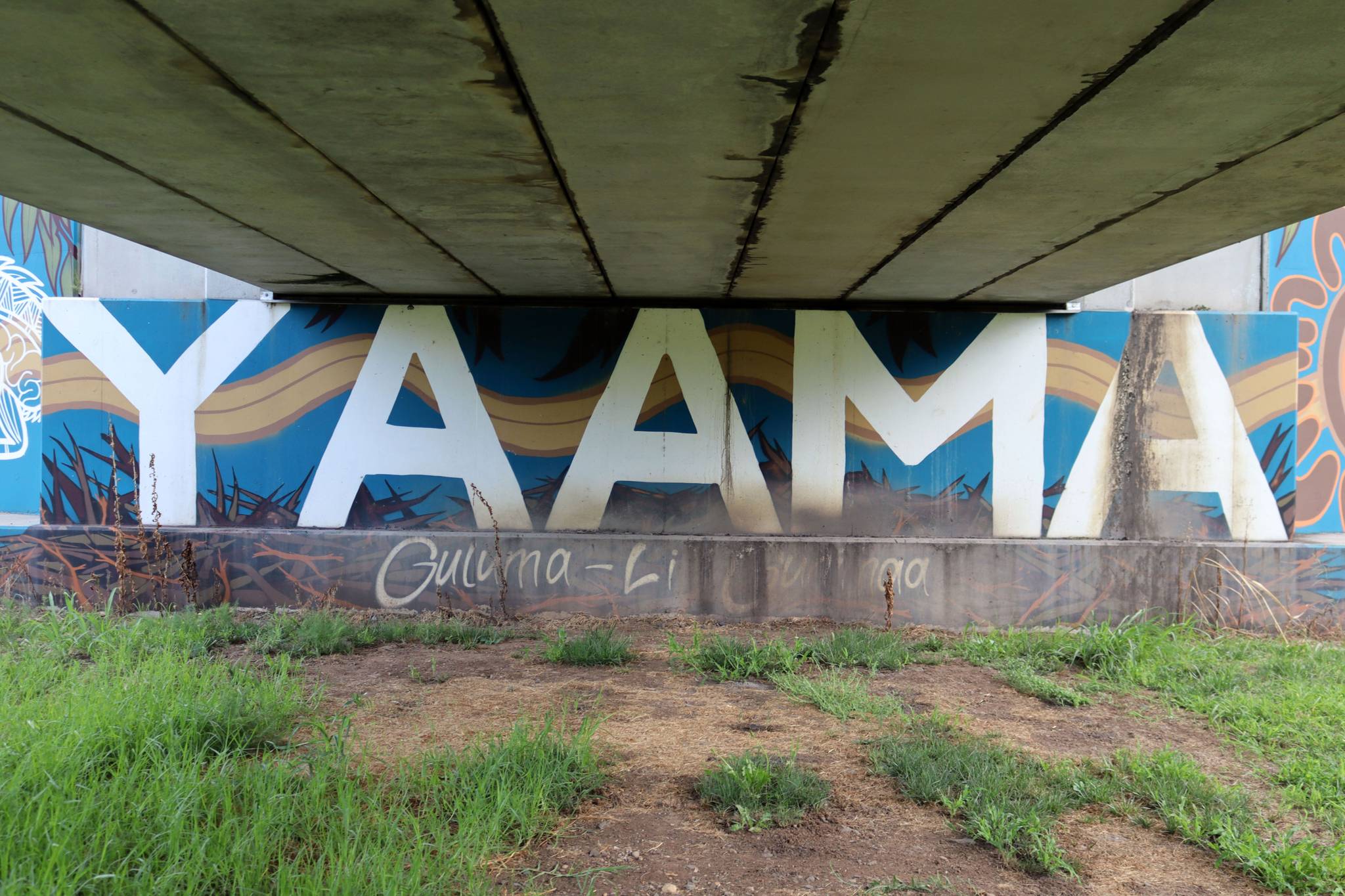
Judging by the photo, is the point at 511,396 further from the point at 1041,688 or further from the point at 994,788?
the point at 994,788

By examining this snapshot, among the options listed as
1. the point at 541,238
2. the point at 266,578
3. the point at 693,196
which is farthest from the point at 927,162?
the point at 266,578

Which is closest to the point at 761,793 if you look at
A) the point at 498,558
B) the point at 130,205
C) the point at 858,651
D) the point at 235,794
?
the point at 235,794

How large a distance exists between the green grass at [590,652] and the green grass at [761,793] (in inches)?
98.9

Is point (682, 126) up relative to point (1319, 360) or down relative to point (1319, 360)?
up

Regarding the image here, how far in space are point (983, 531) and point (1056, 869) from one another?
563 centimetres

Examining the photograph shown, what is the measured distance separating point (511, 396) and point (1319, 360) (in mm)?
10497

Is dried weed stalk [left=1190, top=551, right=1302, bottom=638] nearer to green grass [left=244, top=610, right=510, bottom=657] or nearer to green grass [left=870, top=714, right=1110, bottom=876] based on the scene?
green grass [left=870, top=714, right=1110, bottom=876]

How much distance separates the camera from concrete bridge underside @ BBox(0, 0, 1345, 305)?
125 inches

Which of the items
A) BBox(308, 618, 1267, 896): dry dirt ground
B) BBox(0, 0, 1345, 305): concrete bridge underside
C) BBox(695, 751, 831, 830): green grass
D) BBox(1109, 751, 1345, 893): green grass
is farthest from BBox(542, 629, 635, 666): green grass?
BBox(1109, 751, 1345, 893): green grass

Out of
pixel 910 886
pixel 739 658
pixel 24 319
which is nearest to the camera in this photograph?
pixel 910 886

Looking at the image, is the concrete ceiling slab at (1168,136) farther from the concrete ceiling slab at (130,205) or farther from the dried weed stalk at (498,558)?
the concrete ceiling slab at (130,205)

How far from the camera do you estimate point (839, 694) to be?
225 inches

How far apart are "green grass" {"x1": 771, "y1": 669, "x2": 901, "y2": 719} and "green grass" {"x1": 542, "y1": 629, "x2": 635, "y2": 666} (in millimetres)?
1322

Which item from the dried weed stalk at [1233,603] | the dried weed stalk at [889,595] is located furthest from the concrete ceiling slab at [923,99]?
the dried weed stalk at [1233,603]
